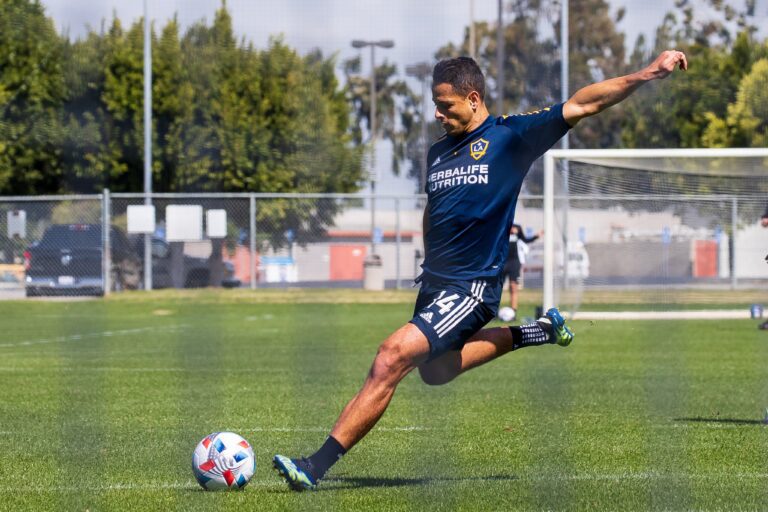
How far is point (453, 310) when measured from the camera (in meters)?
5.97

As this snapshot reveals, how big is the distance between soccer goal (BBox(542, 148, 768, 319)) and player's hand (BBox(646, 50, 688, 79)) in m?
11.2

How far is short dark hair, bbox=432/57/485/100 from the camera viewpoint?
6129 mm

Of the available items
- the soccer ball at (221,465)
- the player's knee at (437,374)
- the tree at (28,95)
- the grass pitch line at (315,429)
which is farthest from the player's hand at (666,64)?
the tree at (28,95)

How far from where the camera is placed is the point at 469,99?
20.3ft

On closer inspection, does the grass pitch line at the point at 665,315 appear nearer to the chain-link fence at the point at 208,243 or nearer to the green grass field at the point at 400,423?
the green grass field at the point at 400,423

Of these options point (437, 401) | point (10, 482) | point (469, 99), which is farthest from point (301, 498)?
point (437, 401)

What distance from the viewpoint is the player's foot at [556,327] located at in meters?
6.54

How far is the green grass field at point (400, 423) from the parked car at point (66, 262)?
33.9ft

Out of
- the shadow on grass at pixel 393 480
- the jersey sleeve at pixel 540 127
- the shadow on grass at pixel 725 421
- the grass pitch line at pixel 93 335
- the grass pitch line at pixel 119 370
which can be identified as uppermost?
the jersey sleeve at pixel 540 127

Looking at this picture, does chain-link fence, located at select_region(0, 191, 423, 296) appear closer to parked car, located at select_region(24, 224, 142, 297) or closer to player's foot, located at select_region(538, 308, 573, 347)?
parked car, located at select_region(24, 224, 142, 297)

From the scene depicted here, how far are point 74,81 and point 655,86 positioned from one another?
16272 millimetres

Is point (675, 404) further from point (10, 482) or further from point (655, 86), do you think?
point (655, 86)

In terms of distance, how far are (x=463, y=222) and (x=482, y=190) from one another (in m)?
0.19

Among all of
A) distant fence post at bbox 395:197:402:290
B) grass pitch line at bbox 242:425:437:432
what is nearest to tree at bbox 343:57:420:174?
distant fence post at bbox 395:197:402:290
